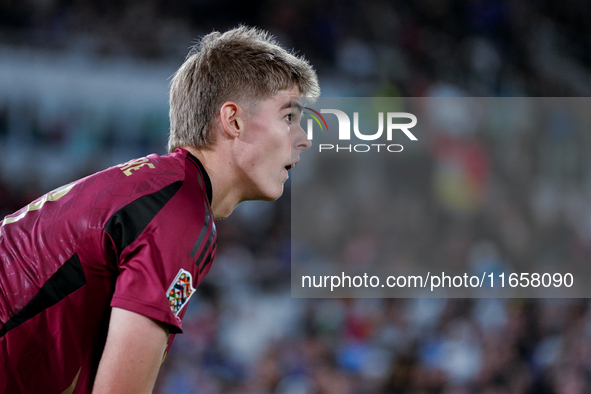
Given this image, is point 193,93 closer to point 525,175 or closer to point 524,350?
point 524,350

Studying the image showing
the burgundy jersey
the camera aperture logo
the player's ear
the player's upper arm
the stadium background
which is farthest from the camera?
the camera aperture logo

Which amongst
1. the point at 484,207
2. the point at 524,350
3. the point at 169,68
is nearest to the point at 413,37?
the point at 484,207

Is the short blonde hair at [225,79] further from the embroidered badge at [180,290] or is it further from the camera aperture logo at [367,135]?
the camera aperture logo at [367,135]

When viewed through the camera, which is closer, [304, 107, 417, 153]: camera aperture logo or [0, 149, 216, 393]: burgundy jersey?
[0, 149, 216, 393]: burgundy jersey

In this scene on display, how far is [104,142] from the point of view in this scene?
7344 millimetres

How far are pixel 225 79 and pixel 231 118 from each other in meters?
0.14

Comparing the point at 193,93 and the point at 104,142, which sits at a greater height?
the point at 104,142

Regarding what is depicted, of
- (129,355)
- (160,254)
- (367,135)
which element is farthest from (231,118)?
(367,135)

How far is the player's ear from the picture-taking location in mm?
1866

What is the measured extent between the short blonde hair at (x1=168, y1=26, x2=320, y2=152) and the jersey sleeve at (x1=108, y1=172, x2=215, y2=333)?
475mm

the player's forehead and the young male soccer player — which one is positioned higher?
the player's forehead

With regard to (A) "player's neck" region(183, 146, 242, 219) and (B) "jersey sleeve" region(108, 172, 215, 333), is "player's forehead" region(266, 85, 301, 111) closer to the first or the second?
(A) "player's neck" region(183, 146, 242, 219)

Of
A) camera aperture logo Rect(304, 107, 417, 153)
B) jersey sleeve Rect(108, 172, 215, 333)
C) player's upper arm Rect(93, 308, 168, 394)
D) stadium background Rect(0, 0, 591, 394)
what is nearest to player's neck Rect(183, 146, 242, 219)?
jersey sleeve Rect(108, 172, 215, 333)

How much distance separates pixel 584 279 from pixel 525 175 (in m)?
1.74
